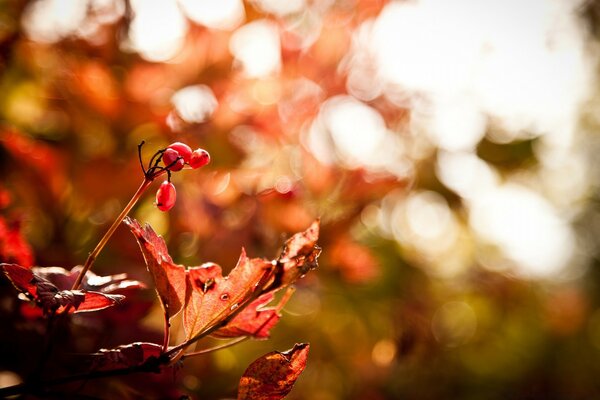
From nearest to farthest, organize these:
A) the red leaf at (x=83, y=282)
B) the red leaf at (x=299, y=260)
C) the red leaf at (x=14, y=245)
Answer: the red leaf at (x=299, y=260), the red leaf at (x=83, y=282), the red leaf at (x=14, y=245)

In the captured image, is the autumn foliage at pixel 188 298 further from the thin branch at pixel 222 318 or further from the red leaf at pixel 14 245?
the red leaf at pixel 14 245

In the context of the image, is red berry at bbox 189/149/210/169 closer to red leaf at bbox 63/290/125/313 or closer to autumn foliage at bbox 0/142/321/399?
autumn foliage at bbox 0/142/321/399

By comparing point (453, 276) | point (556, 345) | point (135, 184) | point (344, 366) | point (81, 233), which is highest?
point (135, 184)

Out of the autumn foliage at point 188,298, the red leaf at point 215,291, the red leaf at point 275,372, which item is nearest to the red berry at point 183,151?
the autumn foliage at point 188,298

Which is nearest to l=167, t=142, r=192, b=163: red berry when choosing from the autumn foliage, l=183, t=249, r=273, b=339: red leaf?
the autumn foliage

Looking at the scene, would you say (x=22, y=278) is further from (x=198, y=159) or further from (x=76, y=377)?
(x=198, y=159)

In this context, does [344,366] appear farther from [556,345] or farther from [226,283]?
[556,345]

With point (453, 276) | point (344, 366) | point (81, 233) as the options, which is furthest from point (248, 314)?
point (453, 276)
